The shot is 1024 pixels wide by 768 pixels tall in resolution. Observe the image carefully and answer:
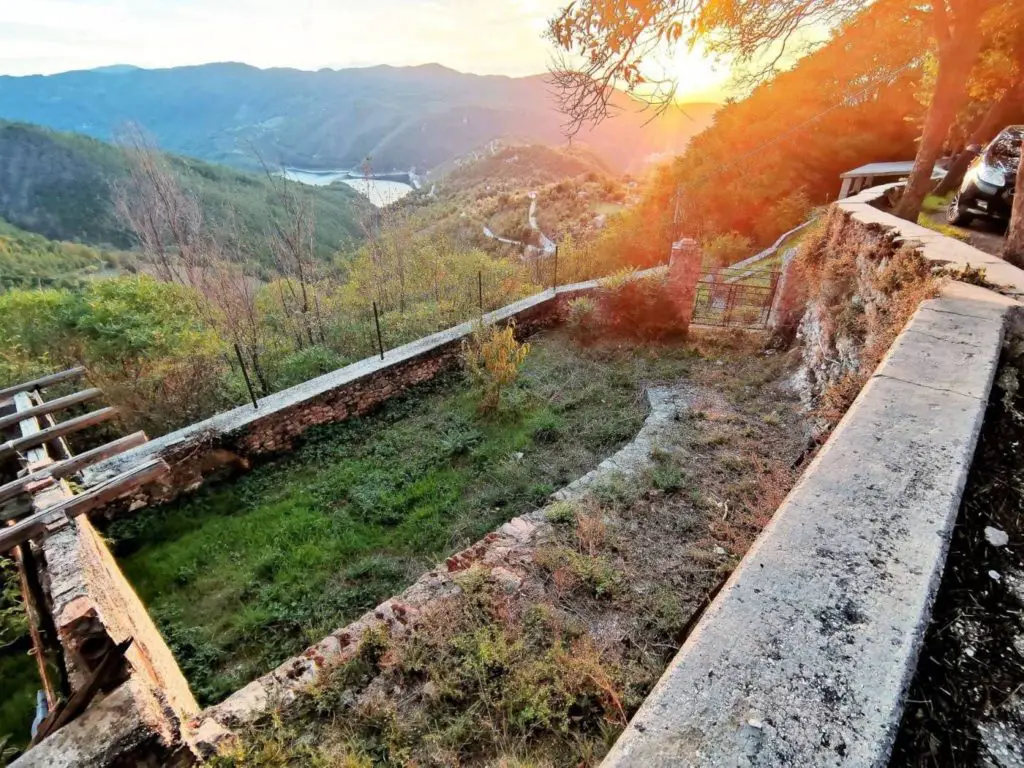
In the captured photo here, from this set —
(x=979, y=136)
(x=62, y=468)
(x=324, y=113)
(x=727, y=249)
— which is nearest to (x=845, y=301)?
(x=62, y=468)

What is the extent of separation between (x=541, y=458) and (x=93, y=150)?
2796 inches

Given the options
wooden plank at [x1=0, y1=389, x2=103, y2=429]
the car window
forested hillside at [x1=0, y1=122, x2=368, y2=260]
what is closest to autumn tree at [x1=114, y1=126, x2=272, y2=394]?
wooden plank at [x1=0, y1=389, x2=103, y2=429]

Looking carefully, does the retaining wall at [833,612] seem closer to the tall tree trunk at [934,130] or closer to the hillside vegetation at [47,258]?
the tall tree trunk at [934,130]

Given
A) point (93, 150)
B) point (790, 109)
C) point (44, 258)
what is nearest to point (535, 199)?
point (790, 109)

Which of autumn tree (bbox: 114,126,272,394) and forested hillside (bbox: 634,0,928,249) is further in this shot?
forested hillside (bbox: 634,0,928,249)

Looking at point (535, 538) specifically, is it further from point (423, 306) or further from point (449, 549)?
point (423, 306)

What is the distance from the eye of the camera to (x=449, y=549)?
4547 mm

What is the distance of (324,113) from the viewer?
137 metres

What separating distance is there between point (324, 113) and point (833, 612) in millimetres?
169374

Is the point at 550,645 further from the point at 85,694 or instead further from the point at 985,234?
the point at 985,234

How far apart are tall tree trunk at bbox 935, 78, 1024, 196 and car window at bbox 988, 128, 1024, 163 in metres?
4.35

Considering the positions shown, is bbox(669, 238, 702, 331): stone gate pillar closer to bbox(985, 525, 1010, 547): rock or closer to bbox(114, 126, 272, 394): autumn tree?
bbox(985, 525, 1010, 547): rock

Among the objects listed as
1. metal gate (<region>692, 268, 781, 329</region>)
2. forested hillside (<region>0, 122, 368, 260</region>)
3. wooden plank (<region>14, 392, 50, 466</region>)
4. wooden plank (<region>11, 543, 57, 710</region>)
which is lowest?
wooden plank (<region>11, 543, 57, 710</region>)

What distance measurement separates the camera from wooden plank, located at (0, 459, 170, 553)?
2.88 meters
